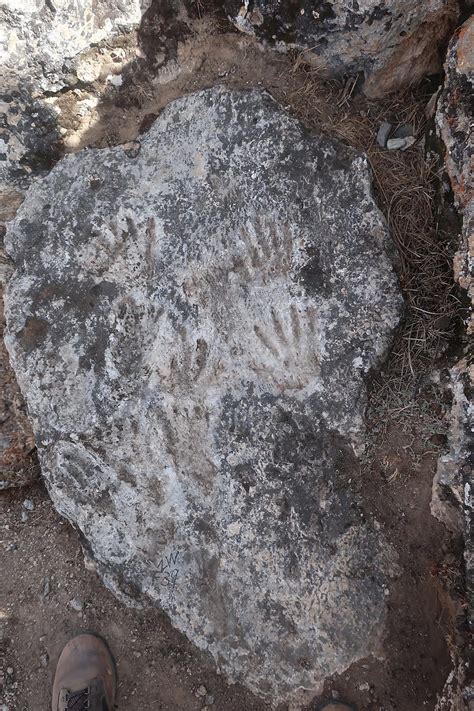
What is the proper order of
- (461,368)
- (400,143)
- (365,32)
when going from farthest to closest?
(400,143) → (365,32) → (461,368)

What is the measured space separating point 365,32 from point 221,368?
1.40 m

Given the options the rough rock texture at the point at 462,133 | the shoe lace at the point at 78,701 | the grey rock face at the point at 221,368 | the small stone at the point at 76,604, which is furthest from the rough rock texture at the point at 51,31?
the shoe lace at the point at 78,701

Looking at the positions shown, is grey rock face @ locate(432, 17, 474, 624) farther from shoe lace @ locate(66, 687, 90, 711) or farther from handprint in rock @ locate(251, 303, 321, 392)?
shoe lace @ locate(66, 687, 90, 711)

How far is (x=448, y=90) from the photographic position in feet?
6.06

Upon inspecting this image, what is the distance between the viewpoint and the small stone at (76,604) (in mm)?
2445

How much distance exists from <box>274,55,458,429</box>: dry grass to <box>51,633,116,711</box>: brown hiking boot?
5.61 feet

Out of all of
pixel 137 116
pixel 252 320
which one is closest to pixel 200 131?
pixel 137 116

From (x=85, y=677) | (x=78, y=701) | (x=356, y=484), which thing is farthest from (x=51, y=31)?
(x=78, y=701)

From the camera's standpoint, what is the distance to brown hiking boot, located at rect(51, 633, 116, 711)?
231 centimetres

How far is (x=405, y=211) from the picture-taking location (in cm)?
204

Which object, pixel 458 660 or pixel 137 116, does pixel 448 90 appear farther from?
pixel 458 660

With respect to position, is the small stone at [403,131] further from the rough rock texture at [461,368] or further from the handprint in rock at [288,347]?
the handprint in rock at [288,347]

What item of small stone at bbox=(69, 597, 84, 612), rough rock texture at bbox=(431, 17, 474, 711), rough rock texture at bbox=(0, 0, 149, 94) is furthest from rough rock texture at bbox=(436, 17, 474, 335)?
small stone at bbox=(69, 597, 84, 612)

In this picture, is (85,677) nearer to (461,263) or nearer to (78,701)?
(78,701)
